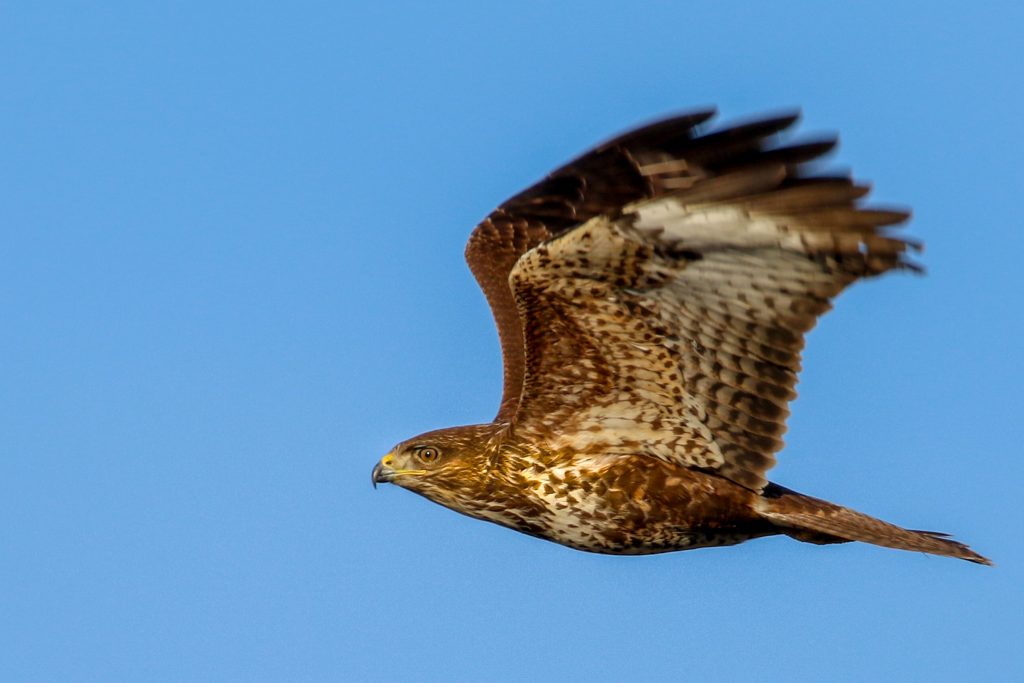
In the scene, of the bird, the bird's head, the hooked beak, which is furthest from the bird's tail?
the hooked beak

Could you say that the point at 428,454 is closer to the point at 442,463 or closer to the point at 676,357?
the point at 442,463

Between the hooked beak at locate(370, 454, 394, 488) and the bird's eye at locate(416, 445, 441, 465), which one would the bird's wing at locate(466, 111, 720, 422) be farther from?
the hooked beak at locate(370, 454, 394, 488)

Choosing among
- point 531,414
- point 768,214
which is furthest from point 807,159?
point 531,414

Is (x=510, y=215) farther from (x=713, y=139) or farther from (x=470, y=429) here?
(x=713, y=139)

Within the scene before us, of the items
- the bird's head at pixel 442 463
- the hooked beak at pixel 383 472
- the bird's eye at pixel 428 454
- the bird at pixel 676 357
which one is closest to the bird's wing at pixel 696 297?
the bird at pixel 676 357

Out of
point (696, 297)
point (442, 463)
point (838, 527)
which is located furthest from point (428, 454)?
point (838, 527)

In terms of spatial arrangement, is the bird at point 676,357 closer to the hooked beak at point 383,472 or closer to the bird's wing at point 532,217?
the hooked beak at point 383,472
